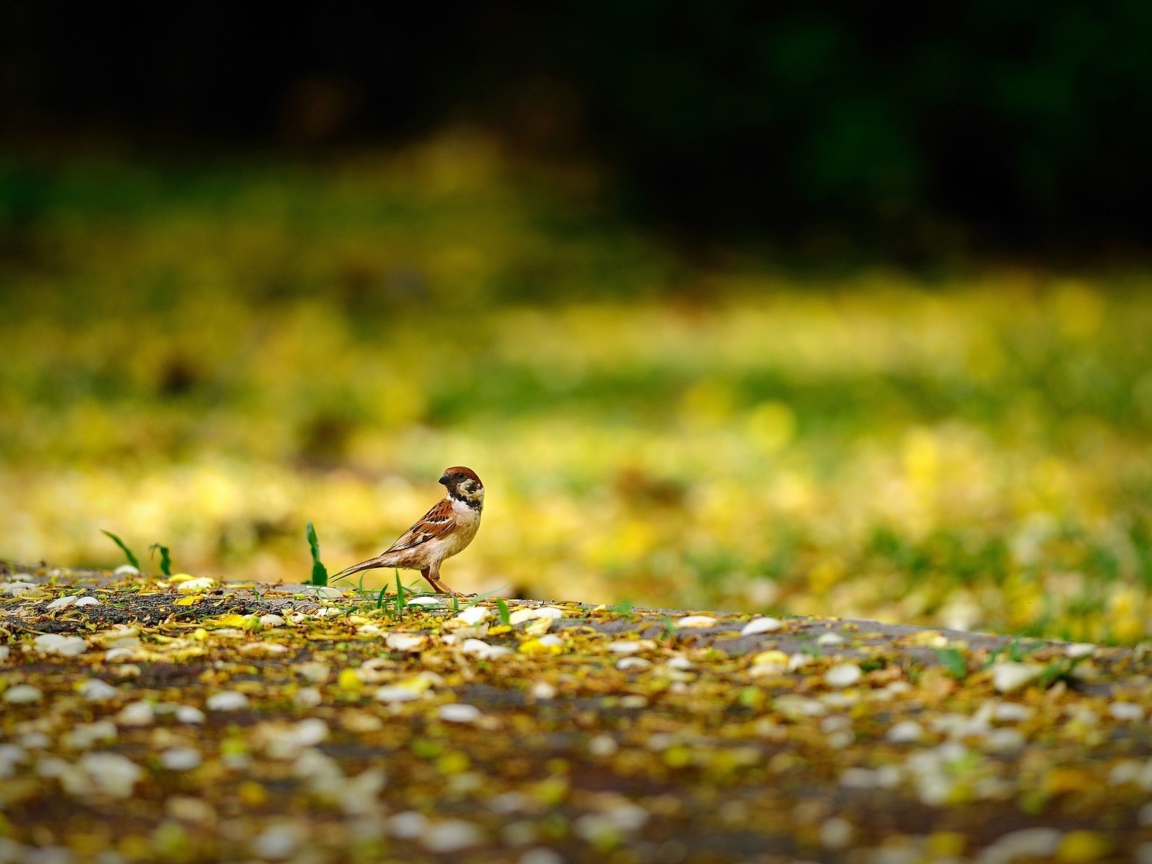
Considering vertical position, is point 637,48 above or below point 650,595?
above

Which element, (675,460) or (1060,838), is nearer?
(1060,838)

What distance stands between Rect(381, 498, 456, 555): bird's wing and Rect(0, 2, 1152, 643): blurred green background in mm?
1780

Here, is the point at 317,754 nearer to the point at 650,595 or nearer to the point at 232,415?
the point at 650,595

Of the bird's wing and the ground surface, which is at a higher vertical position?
the bird's wing

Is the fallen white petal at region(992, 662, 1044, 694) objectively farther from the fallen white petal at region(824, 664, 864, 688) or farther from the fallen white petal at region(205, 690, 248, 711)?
the fallen white petal at region(205, 690, 248, 711)

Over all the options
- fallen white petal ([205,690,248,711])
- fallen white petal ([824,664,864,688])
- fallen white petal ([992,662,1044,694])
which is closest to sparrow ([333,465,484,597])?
fallen white petal ([205,690,248,711])

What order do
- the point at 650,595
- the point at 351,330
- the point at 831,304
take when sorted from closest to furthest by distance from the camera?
the point at 650,595, the point at 351,330, the point at 831,304

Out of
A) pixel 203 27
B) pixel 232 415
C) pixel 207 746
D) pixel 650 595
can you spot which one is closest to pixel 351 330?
pixel 232 415

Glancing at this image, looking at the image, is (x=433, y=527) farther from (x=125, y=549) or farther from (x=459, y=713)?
(x=125, y=549)

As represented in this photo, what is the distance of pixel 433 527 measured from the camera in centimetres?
266

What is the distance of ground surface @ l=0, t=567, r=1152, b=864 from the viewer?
178cm

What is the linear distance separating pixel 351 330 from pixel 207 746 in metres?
7.24

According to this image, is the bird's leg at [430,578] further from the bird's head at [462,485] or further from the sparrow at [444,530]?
the bird's head at [462,485]

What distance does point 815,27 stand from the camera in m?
10.0
